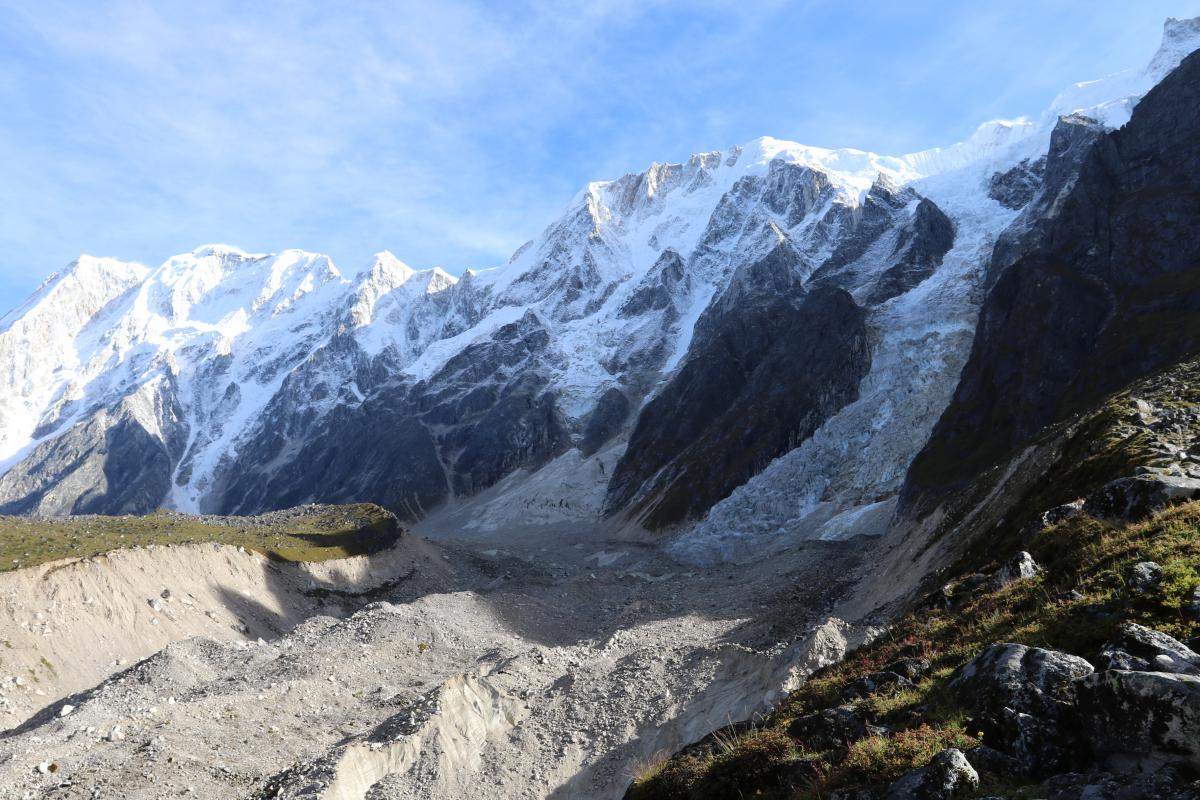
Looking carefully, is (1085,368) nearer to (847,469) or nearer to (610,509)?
(847,469)

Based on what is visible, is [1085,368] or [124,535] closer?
[124,535]

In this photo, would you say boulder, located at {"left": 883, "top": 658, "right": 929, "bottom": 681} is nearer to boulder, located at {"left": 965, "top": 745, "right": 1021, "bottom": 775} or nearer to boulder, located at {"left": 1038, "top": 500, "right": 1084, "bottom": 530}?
boulder, located at {"left": 965, "top": 745, "right": 1021, "bottom": 775}

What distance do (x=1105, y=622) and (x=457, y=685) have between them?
25.1 m

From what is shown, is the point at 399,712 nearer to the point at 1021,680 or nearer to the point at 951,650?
the point at 951,650

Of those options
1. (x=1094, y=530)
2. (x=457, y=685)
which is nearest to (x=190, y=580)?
(x=457, y=685)

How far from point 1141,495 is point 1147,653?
12.8 m

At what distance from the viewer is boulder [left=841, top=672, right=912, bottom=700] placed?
1397 centimetres

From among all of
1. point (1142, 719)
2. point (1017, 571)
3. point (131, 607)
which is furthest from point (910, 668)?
point (131, 607)

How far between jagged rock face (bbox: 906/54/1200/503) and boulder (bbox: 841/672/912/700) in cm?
7089

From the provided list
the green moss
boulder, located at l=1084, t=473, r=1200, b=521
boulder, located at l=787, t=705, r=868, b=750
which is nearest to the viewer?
the green moss

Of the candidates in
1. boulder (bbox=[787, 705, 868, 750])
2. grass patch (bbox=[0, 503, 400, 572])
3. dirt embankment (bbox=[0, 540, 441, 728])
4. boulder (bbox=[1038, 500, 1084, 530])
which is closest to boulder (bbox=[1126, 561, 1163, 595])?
boulder (bbox=[787, 705, 868, 750])

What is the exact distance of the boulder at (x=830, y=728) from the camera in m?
12.3

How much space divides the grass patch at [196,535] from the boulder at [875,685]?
180 ft

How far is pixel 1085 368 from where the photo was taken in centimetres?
8650
